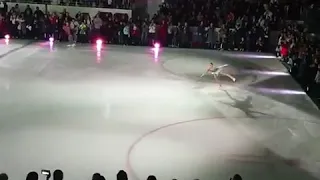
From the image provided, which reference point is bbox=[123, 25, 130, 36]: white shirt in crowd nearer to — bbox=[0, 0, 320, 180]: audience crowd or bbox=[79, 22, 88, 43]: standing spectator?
bbox=[0, 0, 320, 180]: audience crowd

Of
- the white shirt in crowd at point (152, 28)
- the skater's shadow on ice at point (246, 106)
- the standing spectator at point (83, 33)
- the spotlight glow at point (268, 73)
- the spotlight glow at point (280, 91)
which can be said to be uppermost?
the white shirt in crowd at point (152, 28)

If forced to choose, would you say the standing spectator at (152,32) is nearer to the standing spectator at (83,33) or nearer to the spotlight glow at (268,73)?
the standing spectator at (83,33)

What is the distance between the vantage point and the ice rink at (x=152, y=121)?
6.10 m

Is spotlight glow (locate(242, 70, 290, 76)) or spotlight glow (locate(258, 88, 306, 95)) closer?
spotlight glow (locate(258, 88, 306, 95))

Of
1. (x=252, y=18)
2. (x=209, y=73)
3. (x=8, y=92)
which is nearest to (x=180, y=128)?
(x=8, y=92)

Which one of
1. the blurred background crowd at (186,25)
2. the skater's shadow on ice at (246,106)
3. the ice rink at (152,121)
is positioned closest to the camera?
the ice rink at (152,121)

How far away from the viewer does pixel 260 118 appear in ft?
28.1

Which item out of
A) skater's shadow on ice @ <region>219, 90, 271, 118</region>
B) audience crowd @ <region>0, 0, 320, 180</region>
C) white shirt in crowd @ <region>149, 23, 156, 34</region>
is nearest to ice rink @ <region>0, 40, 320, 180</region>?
skater's shadow on ice @ <region>219, 90, 271, 118</region>

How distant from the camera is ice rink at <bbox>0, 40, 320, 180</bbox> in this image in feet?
20.0

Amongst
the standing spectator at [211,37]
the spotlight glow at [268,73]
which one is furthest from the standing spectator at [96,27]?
the spotlight glow at [268,73]

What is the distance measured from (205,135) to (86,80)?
432cm

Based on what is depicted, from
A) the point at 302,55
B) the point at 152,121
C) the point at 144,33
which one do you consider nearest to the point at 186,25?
the point at 144,33

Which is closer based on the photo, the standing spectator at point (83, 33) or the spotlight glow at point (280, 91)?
the spotlight glow at point (280, 91)

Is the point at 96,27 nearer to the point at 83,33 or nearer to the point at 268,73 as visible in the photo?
the point at 83,33
